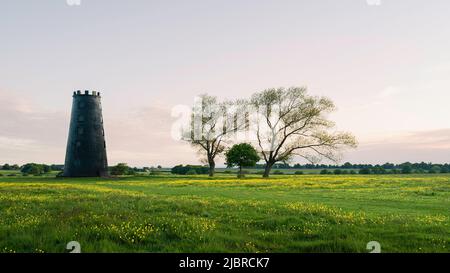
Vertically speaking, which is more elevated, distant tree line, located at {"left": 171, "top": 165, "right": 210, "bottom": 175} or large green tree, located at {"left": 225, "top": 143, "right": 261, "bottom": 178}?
large green tree, located at {"left": 225, "top": 143, "right": 261, "bottom": 178}

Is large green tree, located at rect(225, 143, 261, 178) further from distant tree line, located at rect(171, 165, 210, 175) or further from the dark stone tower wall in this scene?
the dark stone tower wall

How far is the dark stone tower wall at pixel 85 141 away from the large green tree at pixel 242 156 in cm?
Answer: 2559

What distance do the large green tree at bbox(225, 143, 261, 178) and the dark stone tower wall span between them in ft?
84.0

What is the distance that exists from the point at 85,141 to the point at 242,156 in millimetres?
30819

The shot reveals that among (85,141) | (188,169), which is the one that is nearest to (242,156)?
(188,169)

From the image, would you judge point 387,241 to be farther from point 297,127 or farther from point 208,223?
point 297,127

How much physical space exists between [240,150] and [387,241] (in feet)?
236

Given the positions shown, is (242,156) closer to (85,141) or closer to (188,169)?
(188,169)

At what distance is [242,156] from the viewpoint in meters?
84.6

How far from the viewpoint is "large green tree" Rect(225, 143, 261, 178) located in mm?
84250

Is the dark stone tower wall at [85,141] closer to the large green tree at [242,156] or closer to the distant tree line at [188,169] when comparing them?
the large green tree at [242,156]

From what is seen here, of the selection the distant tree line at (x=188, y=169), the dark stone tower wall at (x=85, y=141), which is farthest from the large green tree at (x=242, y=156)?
the dark stone tower wall at (x=85, y=141)

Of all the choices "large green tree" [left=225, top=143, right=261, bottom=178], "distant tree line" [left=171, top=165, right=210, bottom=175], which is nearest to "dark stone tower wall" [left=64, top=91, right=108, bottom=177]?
"large green tree" [left=225, top=143, right=261, bottom=178]
